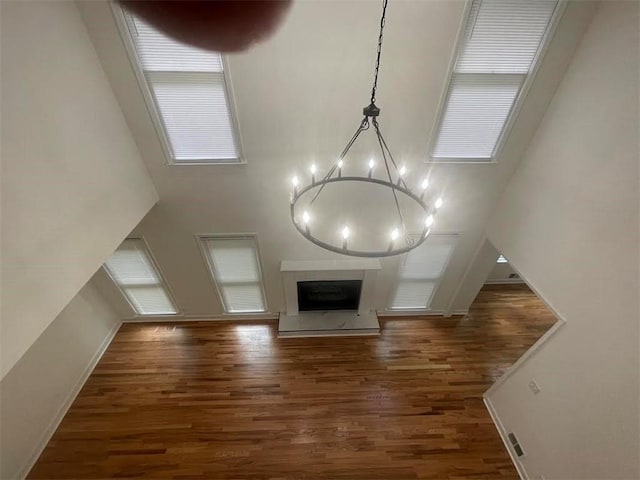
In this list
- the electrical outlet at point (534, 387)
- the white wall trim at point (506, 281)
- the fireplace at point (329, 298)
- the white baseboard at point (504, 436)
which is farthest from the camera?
the white wall trim at point (506, 281)

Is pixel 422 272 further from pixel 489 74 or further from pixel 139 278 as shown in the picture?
pixel 139 278

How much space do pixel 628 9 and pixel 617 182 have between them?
1.27 metres

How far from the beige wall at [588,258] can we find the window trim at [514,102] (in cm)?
29

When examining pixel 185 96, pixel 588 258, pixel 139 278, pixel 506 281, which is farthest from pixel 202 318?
pixel 506 281

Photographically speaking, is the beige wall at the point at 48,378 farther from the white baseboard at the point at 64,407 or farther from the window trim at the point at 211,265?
the window trim at the point at 211,265

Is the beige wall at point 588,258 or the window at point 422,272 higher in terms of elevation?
the window at point 422,272

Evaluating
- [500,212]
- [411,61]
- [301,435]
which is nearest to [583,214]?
[500,212]

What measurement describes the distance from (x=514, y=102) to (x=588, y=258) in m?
1.63

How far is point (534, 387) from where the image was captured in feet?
10.2

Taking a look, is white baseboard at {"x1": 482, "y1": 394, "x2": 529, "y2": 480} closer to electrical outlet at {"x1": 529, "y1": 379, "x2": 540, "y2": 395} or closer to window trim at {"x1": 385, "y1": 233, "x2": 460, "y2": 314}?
electrical outlet at {"x1": 529, "y1": 379, "x2": 540, "y2": 395}

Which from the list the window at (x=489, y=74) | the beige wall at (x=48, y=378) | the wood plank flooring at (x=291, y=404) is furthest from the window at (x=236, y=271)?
the window at (x=489, y=74)

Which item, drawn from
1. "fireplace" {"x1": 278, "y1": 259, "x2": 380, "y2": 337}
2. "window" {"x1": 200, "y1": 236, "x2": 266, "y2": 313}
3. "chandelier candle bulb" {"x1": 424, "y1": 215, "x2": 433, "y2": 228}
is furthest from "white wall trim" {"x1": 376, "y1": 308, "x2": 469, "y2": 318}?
"chandelier candle bulb" {"x1": 424, "y1": 215, "x2": 433, "y2": 228}

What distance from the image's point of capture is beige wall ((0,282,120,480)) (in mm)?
3082

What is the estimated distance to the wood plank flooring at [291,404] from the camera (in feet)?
10.9
